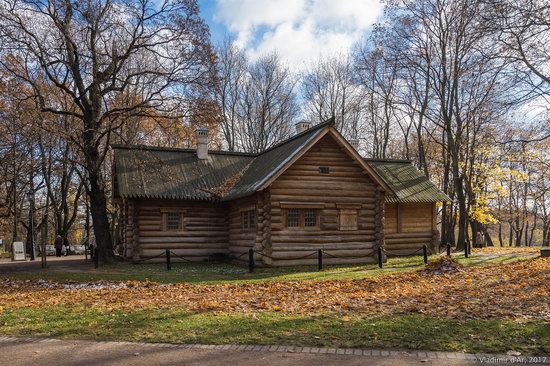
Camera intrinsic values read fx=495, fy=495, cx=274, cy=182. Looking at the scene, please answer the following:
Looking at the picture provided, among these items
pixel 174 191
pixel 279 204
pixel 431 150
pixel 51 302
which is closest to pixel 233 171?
pixel 174 191

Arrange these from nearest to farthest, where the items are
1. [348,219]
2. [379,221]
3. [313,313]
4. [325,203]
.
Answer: [313,313] → [325,203] → [348,219] → [379,221]

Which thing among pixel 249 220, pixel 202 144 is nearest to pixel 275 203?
pixel 249 220

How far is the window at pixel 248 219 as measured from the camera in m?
24.5

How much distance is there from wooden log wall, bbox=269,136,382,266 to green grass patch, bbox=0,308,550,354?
1227cm

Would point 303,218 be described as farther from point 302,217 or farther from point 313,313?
point 313,313

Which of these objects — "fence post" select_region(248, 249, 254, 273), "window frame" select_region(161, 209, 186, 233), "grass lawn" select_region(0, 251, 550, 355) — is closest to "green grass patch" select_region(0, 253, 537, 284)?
"fence post" select_region(248, 249, 254, 273)

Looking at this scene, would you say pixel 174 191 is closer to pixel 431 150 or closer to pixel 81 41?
pixel 81 41

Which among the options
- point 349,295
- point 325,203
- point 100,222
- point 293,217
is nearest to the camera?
point 349,295

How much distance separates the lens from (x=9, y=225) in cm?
5316

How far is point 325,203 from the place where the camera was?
2319 cm

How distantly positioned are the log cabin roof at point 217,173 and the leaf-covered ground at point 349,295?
23.7 feet

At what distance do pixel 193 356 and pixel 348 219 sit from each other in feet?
56.0

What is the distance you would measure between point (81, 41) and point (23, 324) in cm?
2024

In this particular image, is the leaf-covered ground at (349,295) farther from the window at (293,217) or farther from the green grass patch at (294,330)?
the window at (293,217)
